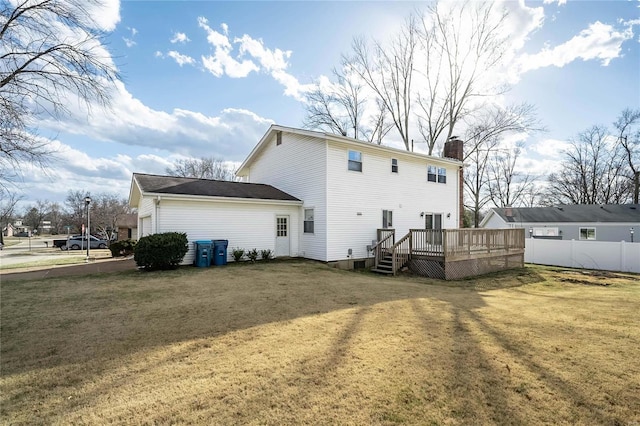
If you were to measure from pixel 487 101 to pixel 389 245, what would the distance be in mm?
19031

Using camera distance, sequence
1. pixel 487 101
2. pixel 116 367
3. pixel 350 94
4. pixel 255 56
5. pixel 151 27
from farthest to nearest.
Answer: pixel 350 94 → pixel 487 101 → pixel 255 56 → pixel 151 27 → pixel 116 367

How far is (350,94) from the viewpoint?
29.1 metres

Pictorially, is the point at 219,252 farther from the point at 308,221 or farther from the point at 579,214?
the point at 579,214

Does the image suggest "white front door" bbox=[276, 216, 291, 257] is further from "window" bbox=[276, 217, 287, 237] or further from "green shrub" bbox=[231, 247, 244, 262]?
"green shrub" bbox=[231, 247, 244, 262]

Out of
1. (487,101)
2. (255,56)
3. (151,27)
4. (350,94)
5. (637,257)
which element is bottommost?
(637,257)

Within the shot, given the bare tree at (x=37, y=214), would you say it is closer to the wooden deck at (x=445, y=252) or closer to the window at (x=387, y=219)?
the window at (x=387, y=219)

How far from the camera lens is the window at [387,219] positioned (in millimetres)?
15305

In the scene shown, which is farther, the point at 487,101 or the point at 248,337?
the point at 487,101

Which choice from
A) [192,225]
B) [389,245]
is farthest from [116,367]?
[389,245]

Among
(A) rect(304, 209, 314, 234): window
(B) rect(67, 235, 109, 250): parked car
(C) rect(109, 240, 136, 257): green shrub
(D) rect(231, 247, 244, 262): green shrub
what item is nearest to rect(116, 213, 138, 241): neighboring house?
(B) rect(67, 235, 109, 250): parked car

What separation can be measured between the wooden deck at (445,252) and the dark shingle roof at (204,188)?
5168 millimetres

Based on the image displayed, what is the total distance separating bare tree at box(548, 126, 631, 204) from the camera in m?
34.5

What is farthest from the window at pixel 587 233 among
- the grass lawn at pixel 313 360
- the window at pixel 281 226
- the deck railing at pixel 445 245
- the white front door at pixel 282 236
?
the window at pixel 281 226

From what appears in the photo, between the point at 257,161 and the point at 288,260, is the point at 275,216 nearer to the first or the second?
the point at 288,260
